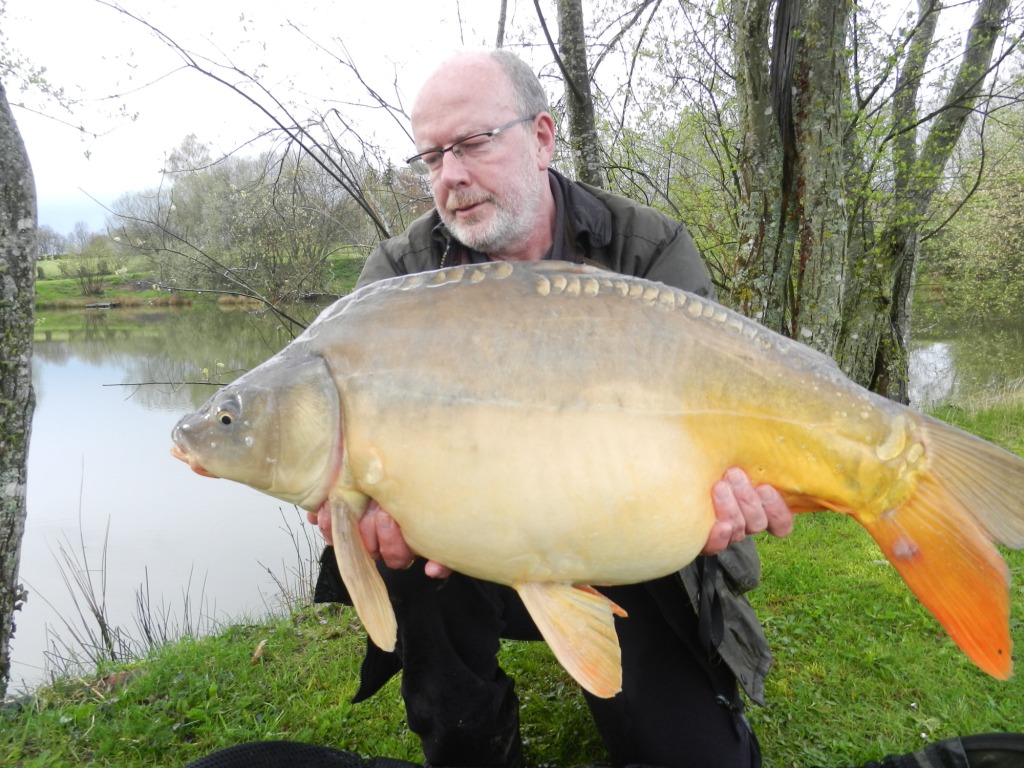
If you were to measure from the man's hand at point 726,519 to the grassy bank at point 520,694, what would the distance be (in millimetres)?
820

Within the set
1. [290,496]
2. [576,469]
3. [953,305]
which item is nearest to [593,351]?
[576,469]

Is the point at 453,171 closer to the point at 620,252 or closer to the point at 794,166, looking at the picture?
the point at 620,252

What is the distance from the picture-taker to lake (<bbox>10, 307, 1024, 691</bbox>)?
383 cm

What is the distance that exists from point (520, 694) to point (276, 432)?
4.05 feet

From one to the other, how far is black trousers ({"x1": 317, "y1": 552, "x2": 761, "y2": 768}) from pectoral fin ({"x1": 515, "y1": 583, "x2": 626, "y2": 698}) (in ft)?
1.30

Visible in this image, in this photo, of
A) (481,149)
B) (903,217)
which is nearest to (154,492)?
(481,149)

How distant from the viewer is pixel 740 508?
3.84 feet

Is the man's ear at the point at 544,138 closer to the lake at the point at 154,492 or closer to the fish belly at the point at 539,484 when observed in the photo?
the fish belly at the point at 539,484

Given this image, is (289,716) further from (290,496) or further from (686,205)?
(686,205)

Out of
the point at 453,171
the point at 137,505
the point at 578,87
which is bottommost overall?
the point at 137,505

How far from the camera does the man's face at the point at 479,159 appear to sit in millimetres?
1737

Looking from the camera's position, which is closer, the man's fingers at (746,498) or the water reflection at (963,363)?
the man's fingers at (746,498)

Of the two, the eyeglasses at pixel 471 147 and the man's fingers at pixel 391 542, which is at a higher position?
the eyeglasses at pixel 471 147

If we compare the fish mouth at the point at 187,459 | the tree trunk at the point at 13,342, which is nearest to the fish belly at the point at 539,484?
the fish mouth at the point at 187,459
